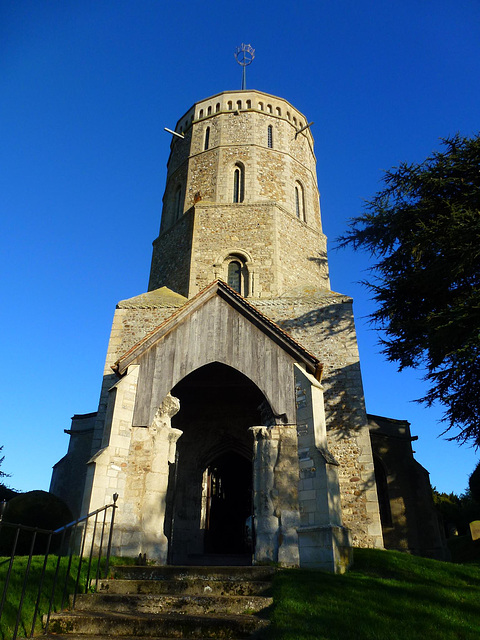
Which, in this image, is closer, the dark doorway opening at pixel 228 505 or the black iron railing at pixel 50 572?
the black iron railing at pixel 50 572

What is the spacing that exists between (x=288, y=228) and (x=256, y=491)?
13.3 m

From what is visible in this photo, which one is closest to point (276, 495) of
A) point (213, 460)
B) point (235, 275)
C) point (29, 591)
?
point (29, 591)

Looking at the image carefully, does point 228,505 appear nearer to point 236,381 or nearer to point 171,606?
point 236,381

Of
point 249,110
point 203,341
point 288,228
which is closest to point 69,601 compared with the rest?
point 203,341

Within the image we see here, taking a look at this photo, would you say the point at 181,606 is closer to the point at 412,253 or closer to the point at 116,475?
the point at 116,475

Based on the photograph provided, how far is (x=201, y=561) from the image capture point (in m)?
12.9

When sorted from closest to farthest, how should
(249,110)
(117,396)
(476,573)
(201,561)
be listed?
(476,573) → (117,396) → (201,561) → (249,110)

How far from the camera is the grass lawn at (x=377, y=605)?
532 cm

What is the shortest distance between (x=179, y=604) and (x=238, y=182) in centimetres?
1833

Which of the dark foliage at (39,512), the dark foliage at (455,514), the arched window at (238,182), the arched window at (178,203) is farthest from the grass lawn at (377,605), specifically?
the dark foliage at (455,514)

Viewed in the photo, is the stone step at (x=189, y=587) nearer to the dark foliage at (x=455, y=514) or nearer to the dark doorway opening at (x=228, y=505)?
the dark doorway opening at (x=228, y=505)

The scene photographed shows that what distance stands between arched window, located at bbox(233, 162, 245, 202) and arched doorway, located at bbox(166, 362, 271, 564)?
1033cm

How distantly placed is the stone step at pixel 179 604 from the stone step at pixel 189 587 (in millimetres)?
494

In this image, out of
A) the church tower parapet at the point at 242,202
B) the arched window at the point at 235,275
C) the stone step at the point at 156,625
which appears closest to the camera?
the stone step at the point at 156,625
